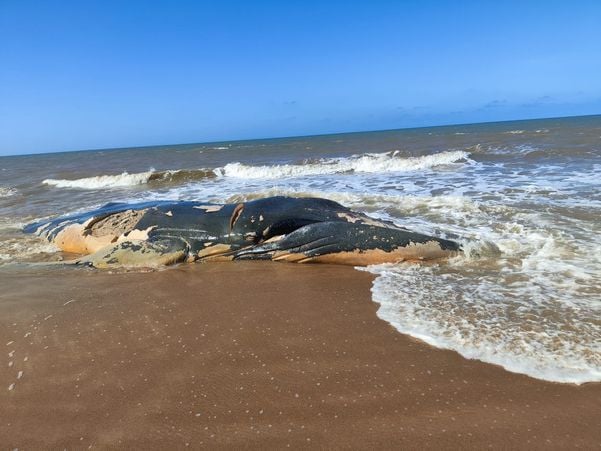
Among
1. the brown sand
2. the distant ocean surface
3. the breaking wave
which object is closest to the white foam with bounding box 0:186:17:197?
the breaking wave

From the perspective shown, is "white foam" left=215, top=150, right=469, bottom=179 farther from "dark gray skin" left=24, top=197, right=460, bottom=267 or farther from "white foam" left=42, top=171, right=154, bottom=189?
"dark gray skin" left=24, top=197, right=460, bottom=267

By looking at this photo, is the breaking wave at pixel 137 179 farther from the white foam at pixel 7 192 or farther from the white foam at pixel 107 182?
the white foam at pixel 7 192

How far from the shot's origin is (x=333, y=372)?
2.64 m

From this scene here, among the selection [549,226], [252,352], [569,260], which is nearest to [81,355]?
[252,352]

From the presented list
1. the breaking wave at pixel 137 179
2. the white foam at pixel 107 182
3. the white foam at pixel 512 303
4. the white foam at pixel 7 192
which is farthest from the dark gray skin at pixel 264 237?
the white foam at pixel 107 182

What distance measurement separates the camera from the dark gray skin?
504 cm

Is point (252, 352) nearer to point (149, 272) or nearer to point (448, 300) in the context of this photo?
point (448, 300)

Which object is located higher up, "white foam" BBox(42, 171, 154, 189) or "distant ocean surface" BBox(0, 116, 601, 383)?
"white foam" BBox(42, 171, 154, 189)

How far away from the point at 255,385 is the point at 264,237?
3.08 m

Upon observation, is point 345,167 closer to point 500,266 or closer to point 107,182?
point 107,182

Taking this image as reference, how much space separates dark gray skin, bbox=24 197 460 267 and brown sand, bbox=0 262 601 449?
129 centimetres

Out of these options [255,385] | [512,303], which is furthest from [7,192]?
[512,303]

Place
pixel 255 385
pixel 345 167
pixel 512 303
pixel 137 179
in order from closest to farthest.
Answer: pixel 255 385
pixel 512 303
pixel 345 167
pixel 137 179

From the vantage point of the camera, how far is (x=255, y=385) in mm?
2533
